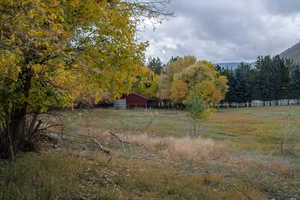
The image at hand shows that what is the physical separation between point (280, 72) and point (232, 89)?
17053 millimetres

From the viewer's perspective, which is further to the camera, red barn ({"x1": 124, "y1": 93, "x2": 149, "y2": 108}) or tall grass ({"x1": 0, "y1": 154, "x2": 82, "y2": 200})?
red barn ({"x1": 124, "y1": 93, "x2": 149, "y2": 108})

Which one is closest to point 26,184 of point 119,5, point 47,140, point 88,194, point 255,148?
point 88,194

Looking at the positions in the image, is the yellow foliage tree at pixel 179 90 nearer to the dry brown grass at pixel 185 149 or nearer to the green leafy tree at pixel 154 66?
the green leafy tree at pixel 154 66

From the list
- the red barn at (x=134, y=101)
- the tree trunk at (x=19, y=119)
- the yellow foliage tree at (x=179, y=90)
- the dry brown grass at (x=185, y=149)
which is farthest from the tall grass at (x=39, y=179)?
the red barn at (x=134, y=101)

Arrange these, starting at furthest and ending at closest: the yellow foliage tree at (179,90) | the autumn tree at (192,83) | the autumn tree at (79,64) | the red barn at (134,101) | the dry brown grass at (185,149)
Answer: the red barn at (134,101) → the yellow foliage tree at (179,90) → the autumn tree at (192,83) → the dry brown grass at (185,149) → the autumn tree at (79,64)

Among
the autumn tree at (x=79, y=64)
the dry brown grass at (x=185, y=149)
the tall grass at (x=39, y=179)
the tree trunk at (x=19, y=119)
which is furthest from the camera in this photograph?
the dry brown grass at (x=185, y=149)

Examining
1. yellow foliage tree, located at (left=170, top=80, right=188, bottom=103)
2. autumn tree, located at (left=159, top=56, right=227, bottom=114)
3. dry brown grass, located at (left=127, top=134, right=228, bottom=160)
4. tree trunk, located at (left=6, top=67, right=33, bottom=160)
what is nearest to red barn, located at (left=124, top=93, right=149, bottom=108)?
autumn tree, located at (left=159, top=56, right=227, bottom=114)

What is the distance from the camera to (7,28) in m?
4.36

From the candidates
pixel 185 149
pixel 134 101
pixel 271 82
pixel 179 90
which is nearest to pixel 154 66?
pixel 185 149

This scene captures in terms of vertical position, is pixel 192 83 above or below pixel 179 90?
above

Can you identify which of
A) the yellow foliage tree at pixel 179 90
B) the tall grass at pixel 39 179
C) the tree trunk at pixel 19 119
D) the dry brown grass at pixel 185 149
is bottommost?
the dry brown grass at pixel 185 149

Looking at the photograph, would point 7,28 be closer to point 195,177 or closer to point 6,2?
point 6,2

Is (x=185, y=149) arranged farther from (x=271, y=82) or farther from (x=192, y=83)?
(x=271, y=82)

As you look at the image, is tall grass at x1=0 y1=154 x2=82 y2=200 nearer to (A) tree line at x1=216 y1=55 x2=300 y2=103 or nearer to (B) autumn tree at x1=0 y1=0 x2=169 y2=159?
(B) autumn tree at x1=0 y1=0 x2=169 y2=159
